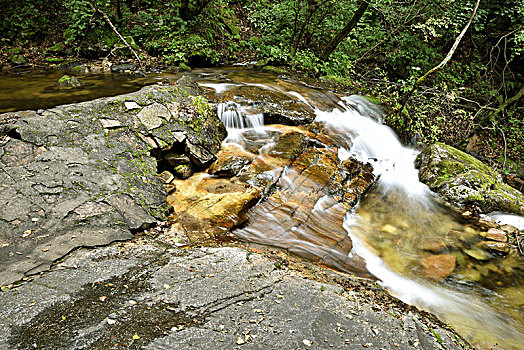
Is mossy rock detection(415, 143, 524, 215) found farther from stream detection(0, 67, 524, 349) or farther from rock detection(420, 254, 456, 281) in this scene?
rock detection(420, 254, 456, 281)

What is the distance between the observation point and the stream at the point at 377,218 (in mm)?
4270

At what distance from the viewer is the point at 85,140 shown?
4426mm

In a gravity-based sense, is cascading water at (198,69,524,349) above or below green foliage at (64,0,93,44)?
below

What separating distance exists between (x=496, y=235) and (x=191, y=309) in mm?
5833

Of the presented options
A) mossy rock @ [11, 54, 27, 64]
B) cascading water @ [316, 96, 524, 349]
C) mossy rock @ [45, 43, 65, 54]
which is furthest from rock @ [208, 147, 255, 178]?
mossy rock @ [45, 43, 65, 54]

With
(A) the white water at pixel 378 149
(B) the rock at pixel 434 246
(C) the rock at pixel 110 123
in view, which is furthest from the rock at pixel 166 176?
(B) the rock at pixel 434 246

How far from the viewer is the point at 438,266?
495 centimetres

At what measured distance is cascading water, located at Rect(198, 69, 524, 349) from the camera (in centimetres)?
418

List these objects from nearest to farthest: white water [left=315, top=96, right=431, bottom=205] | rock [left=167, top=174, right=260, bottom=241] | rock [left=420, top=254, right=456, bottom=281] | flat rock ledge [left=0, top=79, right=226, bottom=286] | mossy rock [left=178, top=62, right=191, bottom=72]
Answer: flat rock ledge [left=0, top=79, right=226, bottom=286], rock [left=167, top=174, right=260, bottom=241], rock [left=420, top=254, right=456, bottom=281], white water [left=315, top=96, right=431, bottom=205], mossy rock [left=178, top=62, right=191, bottom=72]

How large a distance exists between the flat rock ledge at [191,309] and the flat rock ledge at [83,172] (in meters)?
0.39

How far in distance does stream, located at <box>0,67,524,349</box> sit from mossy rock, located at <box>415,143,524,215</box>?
0.83ft

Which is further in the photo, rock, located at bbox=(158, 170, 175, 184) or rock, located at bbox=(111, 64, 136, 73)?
rock, located at bbox=(111, 64, 136, 73)

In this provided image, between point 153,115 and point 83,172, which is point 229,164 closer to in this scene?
point 153,115

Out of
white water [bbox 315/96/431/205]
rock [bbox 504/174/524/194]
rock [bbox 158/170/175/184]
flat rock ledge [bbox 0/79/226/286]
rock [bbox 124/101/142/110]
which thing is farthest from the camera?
rock [bbox 504/174/524/194]
